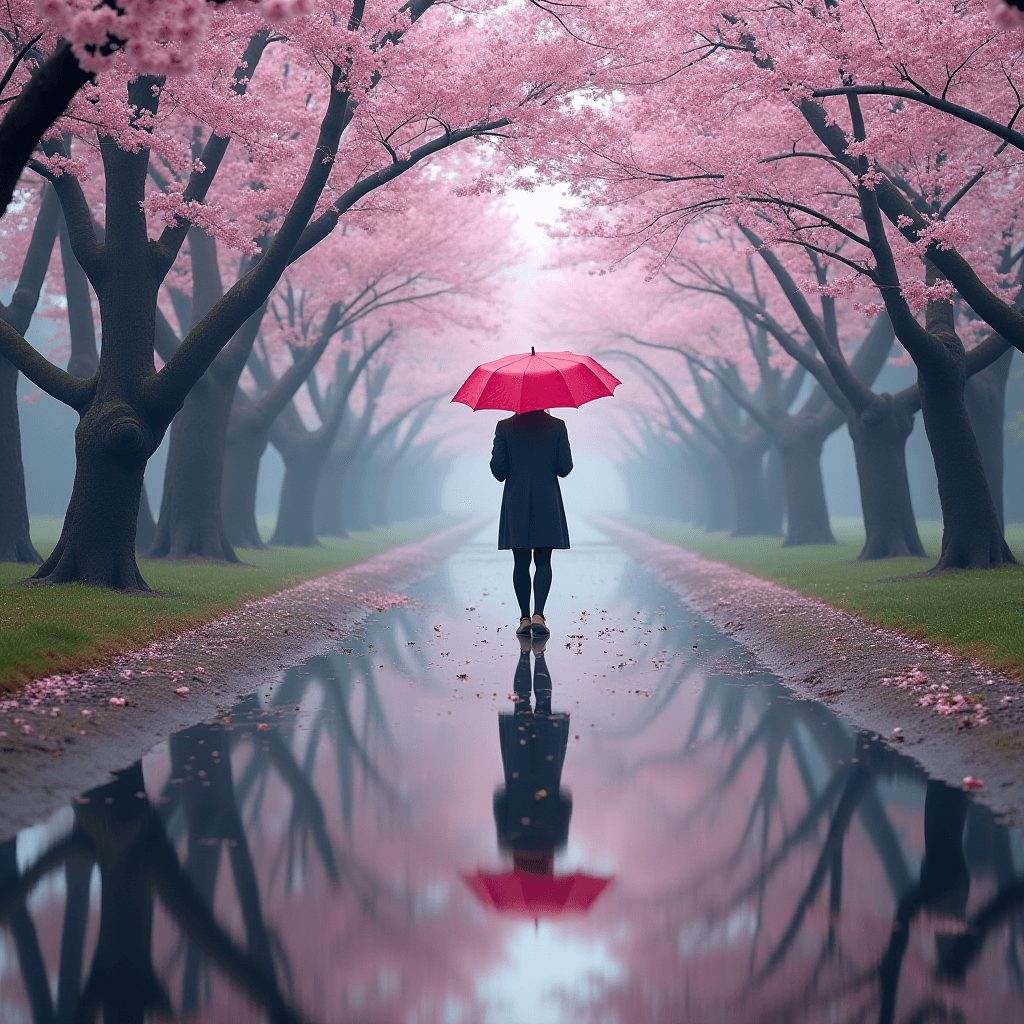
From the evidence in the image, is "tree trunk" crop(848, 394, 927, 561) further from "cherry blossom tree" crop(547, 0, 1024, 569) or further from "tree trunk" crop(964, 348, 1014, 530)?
"cherry blossom tree" crop(547, 0, 1024, 569)

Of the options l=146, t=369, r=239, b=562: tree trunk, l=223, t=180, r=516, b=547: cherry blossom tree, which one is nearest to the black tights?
l=146, t=369, r=239, b=562: tree trunk

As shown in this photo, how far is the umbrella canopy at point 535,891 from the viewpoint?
140 inches

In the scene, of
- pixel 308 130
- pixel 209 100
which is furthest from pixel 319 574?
pixel 209 100

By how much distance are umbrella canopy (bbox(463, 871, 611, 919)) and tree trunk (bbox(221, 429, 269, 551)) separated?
62.4ft

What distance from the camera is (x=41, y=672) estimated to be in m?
6.94

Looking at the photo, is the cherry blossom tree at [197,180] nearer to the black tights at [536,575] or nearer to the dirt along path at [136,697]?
the dirt along path at [136,697]

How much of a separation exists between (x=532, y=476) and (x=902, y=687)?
4.19 m

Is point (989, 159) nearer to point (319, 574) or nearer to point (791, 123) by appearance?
point (791, 123)

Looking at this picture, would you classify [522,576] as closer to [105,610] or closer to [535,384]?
[535,384]

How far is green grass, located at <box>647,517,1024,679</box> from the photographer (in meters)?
8.02

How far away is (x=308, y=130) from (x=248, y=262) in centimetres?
629

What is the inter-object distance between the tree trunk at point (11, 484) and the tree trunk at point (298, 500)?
1060cm

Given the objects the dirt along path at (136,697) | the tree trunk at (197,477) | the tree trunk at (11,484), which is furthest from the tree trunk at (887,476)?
the tree trunk at (11,484)

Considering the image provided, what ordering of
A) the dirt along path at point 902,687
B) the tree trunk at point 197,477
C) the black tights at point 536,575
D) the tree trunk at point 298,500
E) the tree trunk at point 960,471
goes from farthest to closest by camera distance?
1. the tree trunk at point 298,500
2. the tree trunk at point 197,477
3. the tree trunk at point 960,471
4. the black tights at point 536,575
5. the dirt along path at point 902,687
